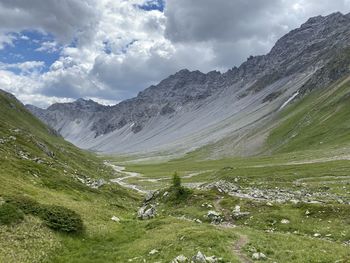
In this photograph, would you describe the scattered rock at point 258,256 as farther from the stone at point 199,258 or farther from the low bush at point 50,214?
the low bush at point 50,214

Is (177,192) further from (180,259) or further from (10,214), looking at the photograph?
(180,259)

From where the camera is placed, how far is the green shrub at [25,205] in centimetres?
3516

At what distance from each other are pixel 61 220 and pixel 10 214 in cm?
436

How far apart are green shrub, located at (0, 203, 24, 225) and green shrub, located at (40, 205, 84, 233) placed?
213 cm

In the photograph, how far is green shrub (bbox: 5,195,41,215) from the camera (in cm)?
3516

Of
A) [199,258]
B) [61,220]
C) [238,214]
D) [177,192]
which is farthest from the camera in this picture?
[177,192]

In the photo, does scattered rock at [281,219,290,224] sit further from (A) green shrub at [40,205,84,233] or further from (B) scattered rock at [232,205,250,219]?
(A) green shrub at [40,205,84,233]

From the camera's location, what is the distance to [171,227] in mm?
38281

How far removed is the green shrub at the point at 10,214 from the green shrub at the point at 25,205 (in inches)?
Result: 51.2

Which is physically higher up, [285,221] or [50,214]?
[50,214]

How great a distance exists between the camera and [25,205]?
35.8 meters

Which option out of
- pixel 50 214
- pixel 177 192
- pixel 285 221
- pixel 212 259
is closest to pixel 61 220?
pixel 50 214

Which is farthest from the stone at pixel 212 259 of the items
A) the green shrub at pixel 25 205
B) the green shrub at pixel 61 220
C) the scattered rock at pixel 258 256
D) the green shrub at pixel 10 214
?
the green shrub at pixel 25 205

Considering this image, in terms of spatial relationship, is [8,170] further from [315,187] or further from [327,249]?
[315,187]
